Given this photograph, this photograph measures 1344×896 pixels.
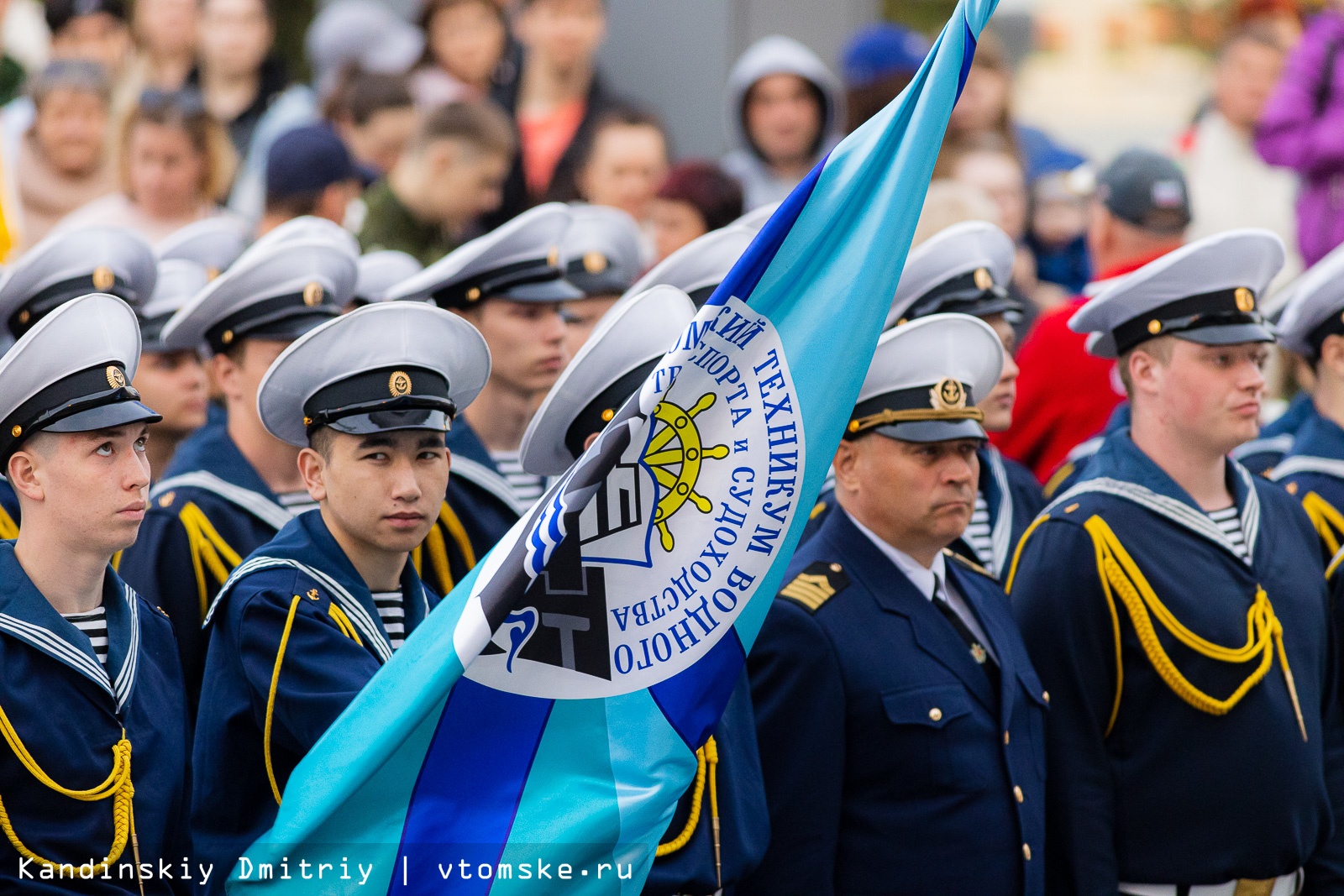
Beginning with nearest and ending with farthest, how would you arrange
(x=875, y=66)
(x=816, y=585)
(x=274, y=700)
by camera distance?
(x=274, y=700), (x=816, y=585), (x=875, y=66)

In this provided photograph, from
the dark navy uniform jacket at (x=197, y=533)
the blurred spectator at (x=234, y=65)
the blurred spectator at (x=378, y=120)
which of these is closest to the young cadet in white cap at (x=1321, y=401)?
the dark navy uniform jacket at (x=197, y=533)

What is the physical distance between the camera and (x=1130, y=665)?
5.04 metres

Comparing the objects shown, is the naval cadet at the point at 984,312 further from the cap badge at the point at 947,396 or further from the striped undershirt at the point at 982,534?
the cap badge at the point at 947,396

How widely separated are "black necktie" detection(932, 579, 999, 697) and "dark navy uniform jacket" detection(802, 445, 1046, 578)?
0.76 m

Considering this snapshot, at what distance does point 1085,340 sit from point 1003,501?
3.81 feet

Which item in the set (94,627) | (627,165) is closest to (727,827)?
(94,627)

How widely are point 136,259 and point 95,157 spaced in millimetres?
3226

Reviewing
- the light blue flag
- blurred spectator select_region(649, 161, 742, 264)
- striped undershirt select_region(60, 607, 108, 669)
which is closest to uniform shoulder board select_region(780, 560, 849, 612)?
the light blue flag

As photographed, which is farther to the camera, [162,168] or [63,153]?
[63,153]

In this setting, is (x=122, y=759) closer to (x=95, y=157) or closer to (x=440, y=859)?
(x=440, y=859)

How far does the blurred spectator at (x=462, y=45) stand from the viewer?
10.4 m

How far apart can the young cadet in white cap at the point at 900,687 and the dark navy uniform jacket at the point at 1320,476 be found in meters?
1.30

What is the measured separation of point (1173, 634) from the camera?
16.4 ft

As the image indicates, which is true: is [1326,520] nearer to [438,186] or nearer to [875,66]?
[438,186]
